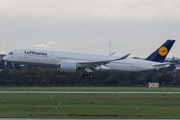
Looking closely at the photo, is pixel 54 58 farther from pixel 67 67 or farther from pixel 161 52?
pixel 161 52

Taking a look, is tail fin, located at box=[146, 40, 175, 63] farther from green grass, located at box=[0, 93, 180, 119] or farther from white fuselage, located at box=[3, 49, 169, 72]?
green grass, located at box=[0, 93, 180, 119]

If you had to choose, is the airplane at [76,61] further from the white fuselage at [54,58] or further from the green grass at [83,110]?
the green grass at [83,110]

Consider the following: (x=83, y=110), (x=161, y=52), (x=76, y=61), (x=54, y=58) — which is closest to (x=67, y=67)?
(x=76, y=61)

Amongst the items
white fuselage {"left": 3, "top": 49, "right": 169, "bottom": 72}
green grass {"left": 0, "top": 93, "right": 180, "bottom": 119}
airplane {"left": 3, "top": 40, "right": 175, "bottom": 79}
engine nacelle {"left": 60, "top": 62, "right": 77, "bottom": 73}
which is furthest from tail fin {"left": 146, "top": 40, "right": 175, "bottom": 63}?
green grass {"left": 0, "top": 93, "right": 180, "bottom": 119}

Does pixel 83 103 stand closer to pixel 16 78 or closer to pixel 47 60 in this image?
pixel 47 60

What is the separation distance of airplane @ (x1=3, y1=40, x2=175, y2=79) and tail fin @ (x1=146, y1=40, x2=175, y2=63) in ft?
1.41

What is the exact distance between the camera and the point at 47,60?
46969mm

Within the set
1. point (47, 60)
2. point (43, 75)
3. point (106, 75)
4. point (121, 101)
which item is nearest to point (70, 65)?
point (47, 60)

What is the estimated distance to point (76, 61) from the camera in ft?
160

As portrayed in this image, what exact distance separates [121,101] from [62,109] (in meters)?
8.72

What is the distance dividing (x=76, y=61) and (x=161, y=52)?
16.5 meters

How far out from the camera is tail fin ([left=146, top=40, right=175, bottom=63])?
55.0m

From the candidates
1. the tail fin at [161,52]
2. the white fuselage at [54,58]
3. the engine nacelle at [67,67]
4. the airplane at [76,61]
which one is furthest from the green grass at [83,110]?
the tail fin at [161,52]

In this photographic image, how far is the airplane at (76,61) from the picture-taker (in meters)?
46.9
